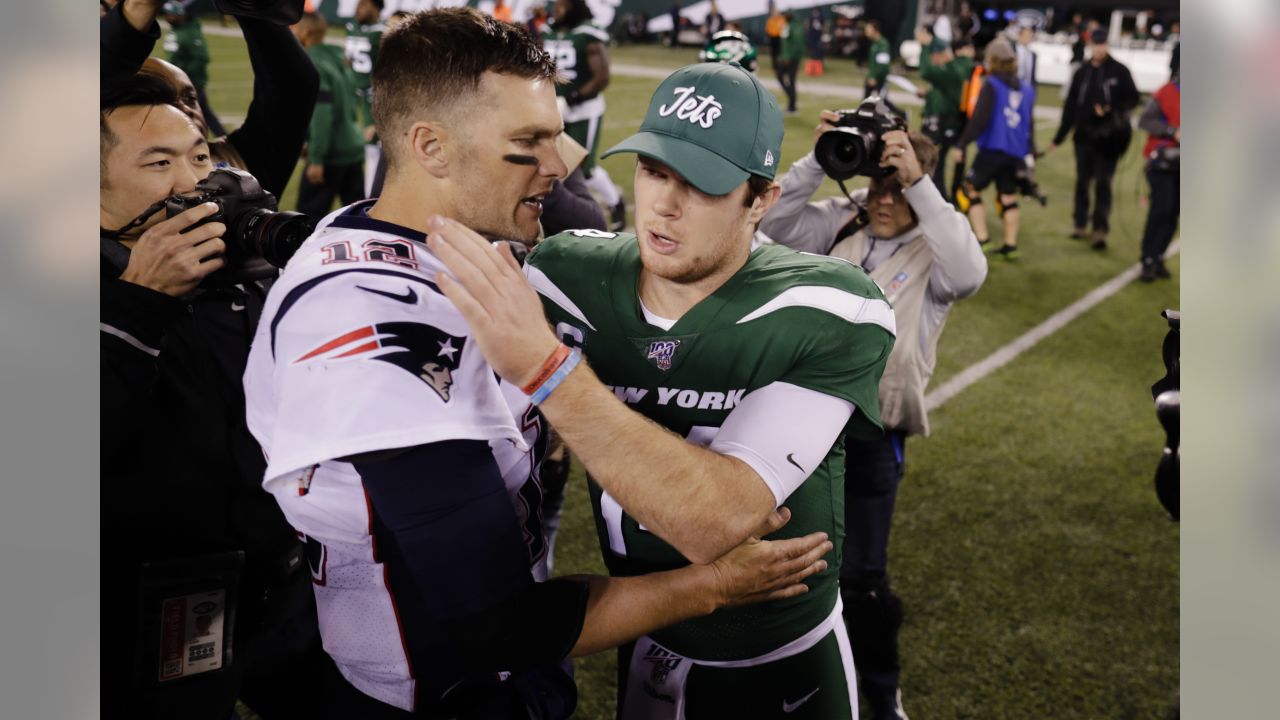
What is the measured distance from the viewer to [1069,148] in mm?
16641

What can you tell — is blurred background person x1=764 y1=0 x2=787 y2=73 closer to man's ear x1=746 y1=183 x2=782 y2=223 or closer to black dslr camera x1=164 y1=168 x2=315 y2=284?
man's ear x1=746 y1=183 x2=782 y2=223

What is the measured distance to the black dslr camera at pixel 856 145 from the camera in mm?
2975

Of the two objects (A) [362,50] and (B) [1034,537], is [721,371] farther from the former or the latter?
(A) [362,50]

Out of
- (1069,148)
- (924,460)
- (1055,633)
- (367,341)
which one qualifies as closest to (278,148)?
(367,341)

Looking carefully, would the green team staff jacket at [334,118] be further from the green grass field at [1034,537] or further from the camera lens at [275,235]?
the camera lens at [275,235]

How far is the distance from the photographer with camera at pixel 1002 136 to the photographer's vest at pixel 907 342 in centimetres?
641

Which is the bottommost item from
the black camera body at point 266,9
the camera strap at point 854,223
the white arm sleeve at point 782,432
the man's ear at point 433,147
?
the white arm sleeve at point 782,432

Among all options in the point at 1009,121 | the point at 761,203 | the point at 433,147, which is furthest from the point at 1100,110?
the point at 433,147

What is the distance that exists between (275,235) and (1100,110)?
9.53 meters

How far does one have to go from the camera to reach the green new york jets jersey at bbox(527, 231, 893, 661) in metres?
1.79

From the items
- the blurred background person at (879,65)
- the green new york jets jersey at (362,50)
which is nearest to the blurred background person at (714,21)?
the blurred background person at (879,65)

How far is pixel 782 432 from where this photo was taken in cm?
169

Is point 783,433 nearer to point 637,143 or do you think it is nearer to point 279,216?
point 637,143

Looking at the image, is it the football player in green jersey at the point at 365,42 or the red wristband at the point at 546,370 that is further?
the football player in green jersey at the point at 365,42
